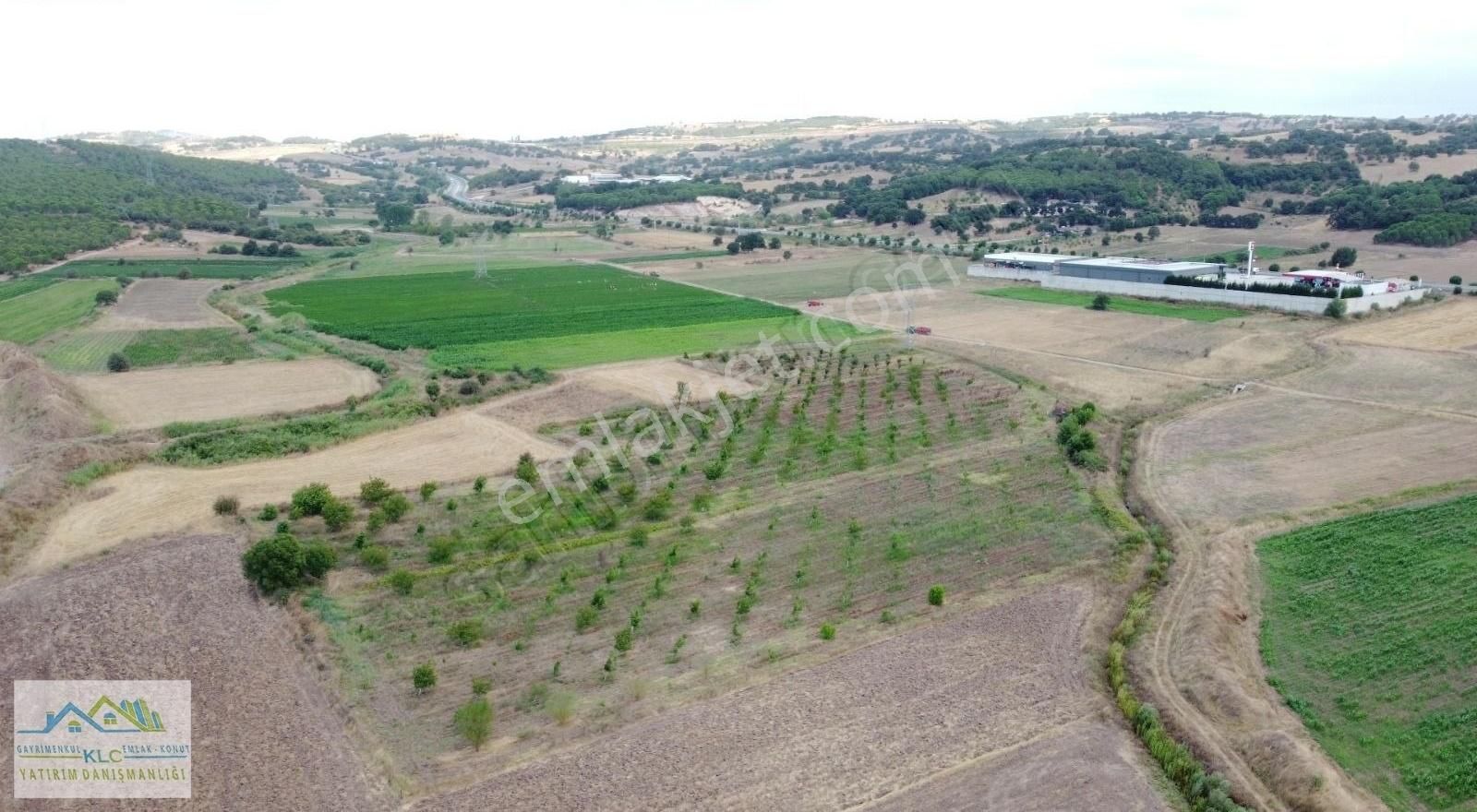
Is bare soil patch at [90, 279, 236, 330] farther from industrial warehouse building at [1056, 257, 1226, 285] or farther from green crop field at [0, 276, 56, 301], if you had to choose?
industrial warehouse building at [1056, 257, 1226, 285]

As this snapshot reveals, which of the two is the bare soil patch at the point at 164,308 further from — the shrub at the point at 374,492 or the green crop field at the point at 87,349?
the shrub at the point at 374,492

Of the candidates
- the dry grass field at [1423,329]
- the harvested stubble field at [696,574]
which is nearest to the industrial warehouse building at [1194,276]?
the dry grass field at [1423,329]

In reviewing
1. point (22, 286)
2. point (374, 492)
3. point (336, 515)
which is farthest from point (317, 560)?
point (22, 286)

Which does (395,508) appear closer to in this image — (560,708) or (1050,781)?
(560,708)

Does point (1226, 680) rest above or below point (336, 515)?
below

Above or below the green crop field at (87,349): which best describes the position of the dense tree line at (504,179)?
above

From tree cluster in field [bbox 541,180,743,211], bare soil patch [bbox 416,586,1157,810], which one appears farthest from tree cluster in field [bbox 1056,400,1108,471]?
tree cluster in field [bbox 541,180,743,211]
